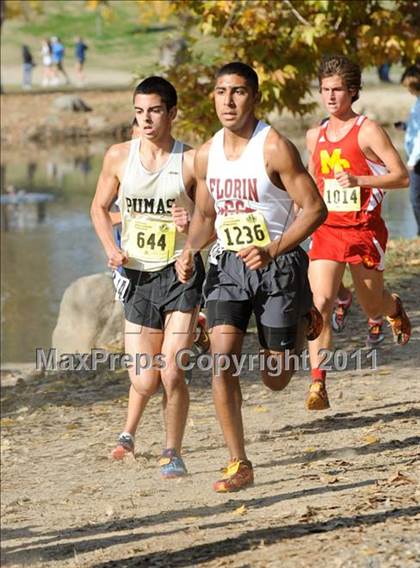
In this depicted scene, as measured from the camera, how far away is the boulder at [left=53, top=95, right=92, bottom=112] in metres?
42.7

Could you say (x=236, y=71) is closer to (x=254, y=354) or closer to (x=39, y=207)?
Result: (x=254, y=354)

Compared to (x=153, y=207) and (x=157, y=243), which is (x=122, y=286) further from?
(x=153, y=207)

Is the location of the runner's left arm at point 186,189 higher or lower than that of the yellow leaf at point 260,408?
higher

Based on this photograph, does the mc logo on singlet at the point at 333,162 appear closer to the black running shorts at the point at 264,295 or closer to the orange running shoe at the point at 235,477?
the black running shorts at the point at 264,295

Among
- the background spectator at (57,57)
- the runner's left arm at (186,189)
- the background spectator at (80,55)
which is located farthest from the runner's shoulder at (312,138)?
the background spectator at (80,55)

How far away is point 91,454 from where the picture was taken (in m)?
9.41

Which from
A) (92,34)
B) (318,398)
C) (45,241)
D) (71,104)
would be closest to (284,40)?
(318,398)

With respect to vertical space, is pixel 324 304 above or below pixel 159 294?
below

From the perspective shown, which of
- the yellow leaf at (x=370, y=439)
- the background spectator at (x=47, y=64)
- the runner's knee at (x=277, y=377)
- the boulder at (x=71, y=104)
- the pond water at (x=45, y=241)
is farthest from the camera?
the background spectator at (x=47, y=64)

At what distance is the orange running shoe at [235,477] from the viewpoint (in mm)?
7523

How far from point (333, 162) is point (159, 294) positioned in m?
1.68

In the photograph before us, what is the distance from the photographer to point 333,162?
9.19 meters

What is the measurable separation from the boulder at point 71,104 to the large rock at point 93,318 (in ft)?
96.1

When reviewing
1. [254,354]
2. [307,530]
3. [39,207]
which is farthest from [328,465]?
[39,207]
